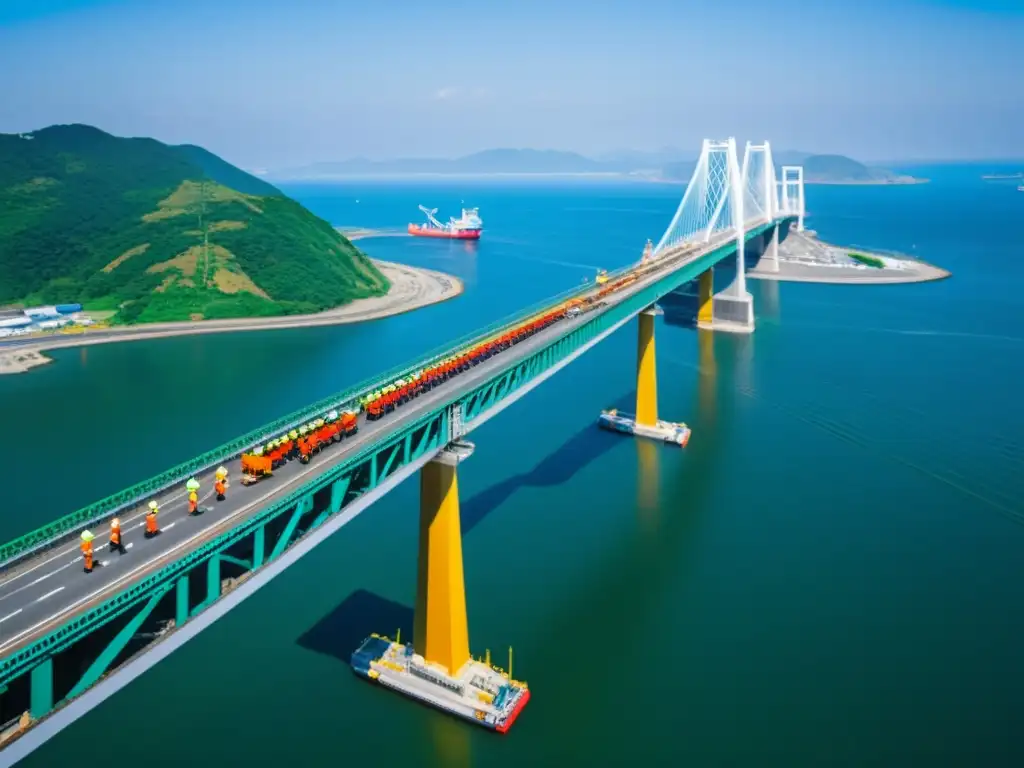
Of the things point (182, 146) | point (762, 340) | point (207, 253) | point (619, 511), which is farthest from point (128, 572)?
point (182, 146)

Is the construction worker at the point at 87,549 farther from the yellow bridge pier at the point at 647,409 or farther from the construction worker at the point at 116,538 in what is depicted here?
the yellow bridge pier at the point at 647,409

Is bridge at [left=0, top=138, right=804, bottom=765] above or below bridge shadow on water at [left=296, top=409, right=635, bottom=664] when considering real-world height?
above

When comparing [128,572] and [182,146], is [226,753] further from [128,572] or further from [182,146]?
[182,146]

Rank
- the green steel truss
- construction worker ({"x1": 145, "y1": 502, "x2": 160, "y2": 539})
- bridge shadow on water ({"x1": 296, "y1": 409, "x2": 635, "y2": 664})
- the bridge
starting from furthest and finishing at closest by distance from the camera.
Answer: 1. bridge shadow on water ({"x1": 296, "y1": 409, "x2": 635, "y2": 664})
2. construction worker ({"x1": 145, "y1": 502, "x2": 160, "y2": 539})
3. the bridge
4. the green steel truss

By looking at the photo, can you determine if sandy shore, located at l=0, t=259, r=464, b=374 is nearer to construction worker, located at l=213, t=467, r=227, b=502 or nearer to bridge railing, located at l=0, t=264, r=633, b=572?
bridge railing, located at l=0, t=264, r=633, b=572

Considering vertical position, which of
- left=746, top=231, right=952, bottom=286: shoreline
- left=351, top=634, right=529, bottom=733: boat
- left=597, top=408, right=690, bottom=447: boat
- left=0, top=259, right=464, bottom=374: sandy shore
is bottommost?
left=351, top=634, right=529, bottom=733: boat

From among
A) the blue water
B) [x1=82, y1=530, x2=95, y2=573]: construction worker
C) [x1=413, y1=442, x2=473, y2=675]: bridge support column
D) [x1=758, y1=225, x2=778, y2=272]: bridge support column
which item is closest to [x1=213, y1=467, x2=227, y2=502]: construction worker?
[x1=82, y1=530, x2=95, y2=573]: construction worker

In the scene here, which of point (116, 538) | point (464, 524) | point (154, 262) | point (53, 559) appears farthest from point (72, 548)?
point (154, 262)
